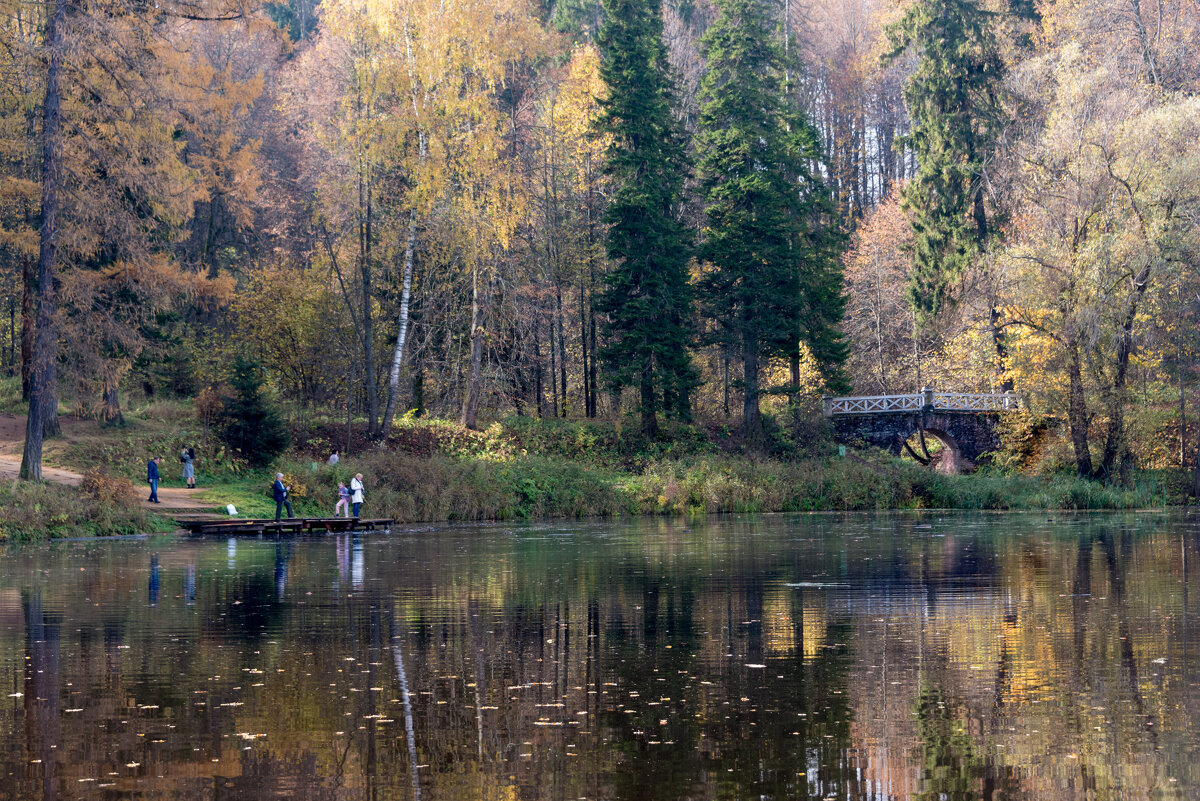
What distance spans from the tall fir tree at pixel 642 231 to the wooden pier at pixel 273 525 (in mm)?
17024

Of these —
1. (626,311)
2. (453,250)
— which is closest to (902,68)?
(626,311)

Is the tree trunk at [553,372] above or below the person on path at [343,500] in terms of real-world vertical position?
above

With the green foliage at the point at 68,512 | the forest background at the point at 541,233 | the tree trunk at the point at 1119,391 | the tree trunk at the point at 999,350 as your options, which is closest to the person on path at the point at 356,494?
the green foliage at the point at 68,512

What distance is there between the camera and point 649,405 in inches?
1971

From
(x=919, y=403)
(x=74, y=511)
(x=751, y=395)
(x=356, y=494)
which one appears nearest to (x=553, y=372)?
(x=751, y=395)

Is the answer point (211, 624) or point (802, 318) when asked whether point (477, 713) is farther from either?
point (802, 318)

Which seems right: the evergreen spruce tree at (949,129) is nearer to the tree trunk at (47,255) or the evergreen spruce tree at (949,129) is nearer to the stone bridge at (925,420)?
the stone bridge at (925,420)

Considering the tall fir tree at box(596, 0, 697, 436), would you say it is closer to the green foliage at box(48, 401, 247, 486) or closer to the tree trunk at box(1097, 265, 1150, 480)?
the tree trunk at box(1097, 265, 1150, 480)

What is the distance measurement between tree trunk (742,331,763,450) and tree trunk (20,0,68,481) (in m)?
26.9

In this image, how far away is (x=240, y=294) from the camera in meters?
50.2

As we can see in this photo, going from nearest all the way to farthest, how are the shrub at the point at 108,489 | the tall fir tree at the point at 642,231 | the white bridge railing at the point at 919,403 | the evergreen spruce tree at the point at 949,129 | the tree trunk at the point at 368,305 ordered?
the shrub at the point at 108,489, the tree trunk at the point at 368,305, the tall fir tree at the point at 642,231, the white bridge railing at the point at 919,403, the evergreen spruce tree at the point at 949,129

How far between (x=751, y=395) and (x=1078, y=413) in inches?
500

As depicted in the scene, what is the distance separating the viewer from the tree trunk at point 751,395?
50.8m

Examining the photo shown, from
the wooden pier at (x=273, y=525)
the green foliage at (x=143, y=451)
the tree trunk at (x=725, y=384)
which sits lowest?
the wooden pier at (x=273, y=525)
